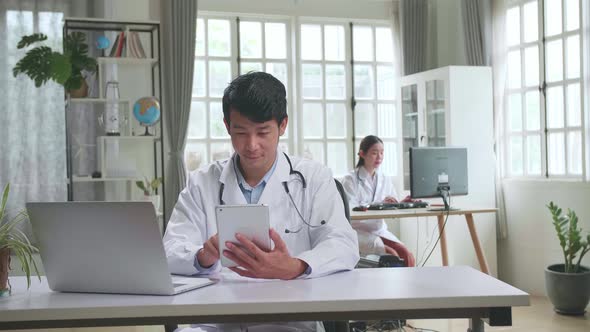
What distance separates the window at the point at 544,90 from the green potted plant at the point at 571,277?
0.59 meters

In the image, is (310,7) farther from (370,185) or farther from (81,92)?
(81,92)

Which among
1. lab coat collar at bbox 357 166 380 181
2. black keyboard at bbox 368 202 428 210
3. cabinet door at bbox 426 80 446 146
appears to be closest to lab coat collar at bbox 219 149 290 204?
black keyboard at bbox 368 202 428 210

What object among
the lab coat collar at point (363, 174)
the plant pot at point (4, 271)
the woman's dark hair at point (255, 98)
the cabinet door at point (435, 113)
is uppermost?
the cabinet door at point (435, 113)

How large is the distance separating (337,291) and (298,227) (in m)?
0.49

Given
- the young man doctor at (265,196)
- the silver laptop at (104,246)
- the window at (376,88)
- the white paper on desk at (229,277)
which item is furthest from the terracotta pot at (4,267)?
the window at (376,88)

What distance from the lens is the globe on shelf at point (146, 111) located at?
525cm

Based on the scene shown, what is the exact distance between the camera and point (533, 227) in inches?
217

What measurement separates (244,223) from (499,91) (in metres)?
4.70

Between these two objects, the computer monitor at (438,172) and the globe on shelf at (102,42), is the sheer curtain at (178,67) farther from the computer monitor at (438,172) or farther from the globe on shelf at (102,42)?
the computer monitor at (438,172)

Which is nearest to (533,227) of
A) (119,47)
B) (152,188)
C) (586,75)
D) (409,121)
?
(586,75)

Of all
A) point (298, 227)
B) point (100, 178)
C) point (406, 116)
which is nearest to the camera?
point (298, 227)

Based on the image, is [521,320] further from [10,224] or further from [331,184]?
[10,224]

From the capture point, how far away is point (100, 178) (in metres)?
5.16

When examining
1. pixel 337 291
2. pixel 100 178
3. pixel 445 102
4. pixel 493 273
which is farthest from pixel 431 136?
pixel 337 291
